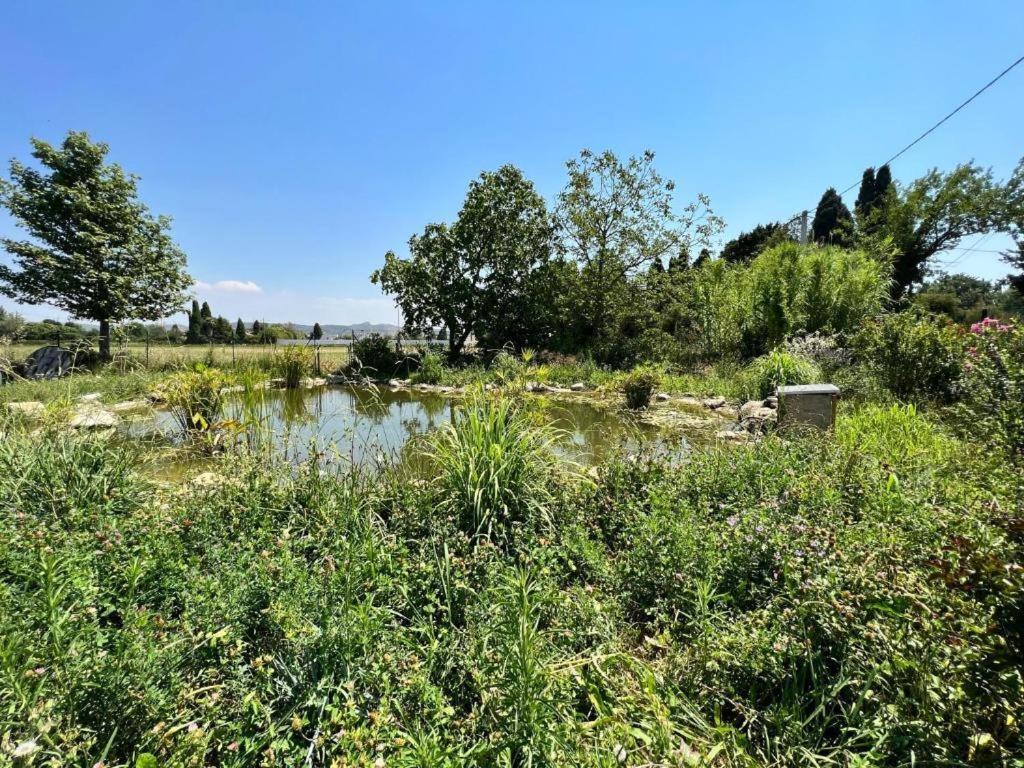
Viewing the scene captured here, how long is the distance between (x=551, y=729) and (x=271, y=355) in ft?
43.4

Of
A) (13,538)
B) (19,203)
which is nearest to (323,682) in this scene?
(13,538)

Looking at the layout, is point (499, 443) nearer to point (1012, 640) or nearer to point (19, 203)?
point (1012, 640)

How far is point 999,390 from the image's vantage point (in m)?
3.07

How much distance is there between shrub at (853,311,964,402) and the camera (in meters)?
5.21

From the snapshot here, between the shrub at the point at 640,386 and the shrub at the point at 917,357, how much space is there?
3076 mm

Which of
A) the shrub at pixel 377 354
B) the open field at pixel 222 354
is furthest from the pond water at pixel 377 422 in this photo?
the open field at pixel 222 354

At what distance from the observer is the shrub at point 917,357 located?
5215 mm

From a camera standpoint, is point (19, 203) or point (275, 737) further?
point (19, 203)

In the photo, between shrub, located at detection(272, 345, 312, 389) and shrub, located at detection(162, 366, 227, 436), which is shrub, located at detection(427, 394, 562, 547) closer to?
shrub, located at detection(162, 366, 227, 436)

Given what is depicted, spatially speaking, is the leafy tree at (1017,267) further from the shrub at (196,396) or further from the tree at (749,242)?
the shrub at (196,396)

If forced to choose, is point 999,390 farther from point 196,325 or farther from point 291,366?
point 196,325

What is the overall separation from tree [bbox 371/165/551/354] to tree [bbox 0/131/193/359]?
639 centimetres

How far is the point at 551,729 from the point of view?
121cm

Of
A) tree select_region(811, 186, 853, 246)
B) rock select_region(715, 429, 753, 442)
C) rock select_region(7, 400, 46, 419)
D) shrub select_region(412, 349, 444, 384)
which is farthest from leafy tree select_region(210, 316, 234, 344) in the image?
tree select_region(811, 186, 853, 246)
